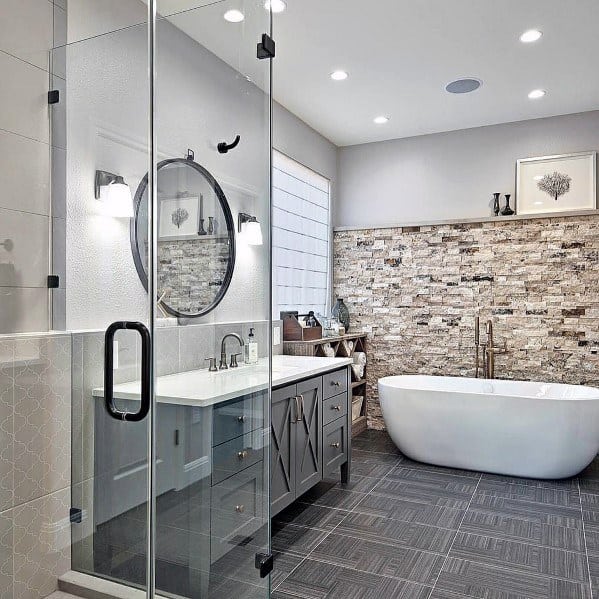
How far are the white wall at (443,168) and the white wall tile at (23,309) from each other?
156 inches

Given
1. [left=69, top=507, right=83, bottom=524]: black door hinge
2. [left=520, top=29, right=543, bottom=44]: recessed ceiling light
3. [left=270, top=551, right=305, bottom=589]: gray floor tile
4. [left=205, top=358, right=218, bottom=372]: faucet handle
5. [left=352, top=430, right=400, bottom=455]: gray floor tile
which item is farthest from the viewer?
[left=352, top=430, right=400, bottom=455]: gray floor tile

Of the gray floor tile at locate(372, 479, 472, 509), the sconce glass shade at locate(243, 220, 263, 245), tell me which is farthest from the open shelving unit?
the sconce glass shade at locate(243, 220, 263, 245)

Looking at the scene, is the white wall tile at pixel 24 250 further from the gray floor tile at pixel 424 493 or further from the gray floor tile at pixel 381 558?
the gray floor tile at pixel 424 493

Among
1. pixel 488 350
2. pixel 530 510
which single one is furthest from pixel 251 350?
pixel 488 350

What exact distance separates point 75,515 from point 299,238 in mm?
3390

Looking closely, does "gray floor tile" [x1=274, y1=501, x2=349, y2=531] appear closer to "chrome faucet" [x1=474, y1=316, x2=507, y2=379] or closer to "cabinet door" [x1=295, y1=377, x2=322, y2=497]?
"cabinet door" [x1=295, y1=377, x2=322, y2=497]

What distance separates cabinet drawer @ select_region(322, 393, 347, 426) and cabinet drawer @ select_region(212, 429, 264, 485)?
1344 millimetres

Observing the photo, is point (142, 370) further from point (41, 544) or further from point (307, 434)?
point (307, 434)

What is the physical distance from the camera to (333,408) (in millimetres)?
3463

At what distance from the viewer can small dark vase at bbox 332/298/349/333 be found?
5.20 m

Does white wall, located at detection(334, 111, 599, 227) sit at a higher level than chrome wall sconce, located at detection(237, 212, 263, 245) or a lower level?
higher

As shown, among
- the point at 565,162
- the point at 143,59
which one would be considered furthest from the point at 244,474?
the point at 565,162

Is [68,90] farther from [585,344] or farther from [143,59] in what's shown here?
[585,344]

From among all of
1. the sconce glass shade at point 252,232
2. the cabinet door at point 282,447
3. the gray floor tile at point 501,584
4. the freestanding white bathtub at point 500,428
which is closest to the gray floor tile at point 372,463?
the freestanding white bathtub at point 500,428
